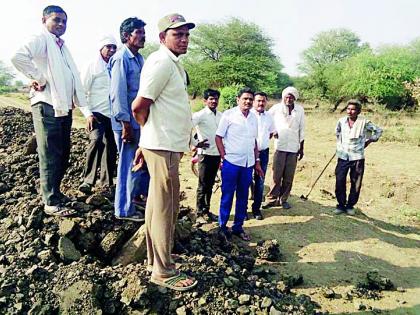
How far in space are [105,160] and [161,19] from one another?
250 centimetres

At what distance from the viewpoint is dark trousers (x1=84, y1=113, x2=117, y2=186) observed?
498cm

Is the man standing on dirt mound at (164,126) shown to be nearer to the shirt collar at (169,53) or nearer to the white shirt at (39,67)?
the shirt collar at (169,53)

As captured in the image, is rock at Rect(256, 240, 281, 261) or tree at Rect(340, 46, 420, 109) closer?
rock at Rect(256, 240, 281, 261)

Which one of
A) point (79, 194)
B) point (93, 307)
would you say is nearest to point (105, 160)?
point (79, 194)

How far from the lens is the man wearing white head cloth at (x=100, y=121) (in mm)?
4993

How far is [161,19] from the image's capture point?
288cm

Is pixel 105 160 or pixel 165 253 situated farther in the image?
pixel 105 160

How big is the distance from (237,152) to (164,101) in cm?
228

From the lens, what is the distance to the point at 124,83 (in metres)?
3.76

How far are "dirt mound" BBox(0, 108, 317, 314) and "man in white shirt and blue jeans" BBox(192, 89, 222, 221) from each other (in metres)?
1.24

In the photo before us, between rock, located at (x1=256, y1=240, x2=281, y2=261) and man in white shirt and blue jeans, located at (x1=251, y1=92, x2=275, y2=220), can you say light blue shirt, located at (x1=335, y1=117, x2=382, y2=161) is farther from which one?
rock, located at (x1=256, y1=240, x2=281, y2=261)

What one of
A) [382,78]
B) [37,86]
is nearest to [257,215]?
[37,86]

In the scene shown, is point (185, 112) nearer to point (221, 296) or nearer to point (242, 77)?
point (221, 296)

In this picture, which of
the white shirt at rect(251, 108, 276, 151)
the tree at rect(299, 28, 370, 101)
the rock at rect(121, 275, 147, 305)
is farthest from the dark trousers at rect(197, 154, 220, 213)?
the tree at rect(299, 28, 370, 101)
